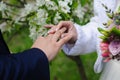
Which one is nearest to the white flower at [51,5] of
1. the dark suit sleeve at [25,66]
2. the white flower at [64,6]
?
the white flower at [64,6]

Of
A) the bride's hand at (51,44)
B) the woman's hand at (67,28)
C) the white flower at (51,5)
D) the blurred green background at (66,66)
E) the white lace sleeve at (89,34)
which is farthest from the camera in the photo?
the blurred green background at (66,66)

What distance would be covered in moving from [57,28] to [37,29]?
2.27ft

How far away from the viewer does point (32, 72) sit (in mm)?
2797

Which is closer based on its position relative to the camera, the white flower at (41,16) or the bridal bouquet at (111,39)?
the bridal bouquet at (111,39)

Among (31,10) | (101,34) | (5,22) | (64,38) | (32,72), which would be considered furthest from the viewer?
(5,22)

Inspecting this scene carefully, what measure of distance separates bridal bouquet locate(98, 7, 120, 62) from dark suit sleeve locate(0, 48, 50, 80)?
397mm

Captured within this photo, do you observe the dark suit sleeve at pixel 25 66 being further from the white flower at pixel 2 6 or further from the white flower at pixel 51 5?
the white flower at pixel 2 6

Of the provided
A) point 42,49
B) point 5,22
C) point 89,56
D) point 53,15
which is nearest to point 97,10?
point 53,15

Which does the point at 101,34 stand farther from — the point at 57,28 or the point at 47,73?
the point at 47,73

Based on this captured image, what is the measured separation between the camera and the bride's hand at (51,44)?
113 inches

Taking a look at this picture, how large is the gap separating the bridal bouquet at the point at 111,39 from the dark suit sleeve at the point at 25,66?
1.30 feet

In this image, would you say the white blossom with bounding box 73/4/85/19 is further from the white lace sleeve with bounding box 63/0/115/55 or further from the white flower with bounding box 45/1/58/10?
the white lace sleeve with bounding box 63/0/115/55

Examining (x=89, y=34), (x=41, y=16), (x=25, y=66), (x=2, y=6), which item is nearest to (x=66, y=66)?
(x=2, y=6)

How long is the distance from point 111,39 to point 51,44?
37 centimetres
